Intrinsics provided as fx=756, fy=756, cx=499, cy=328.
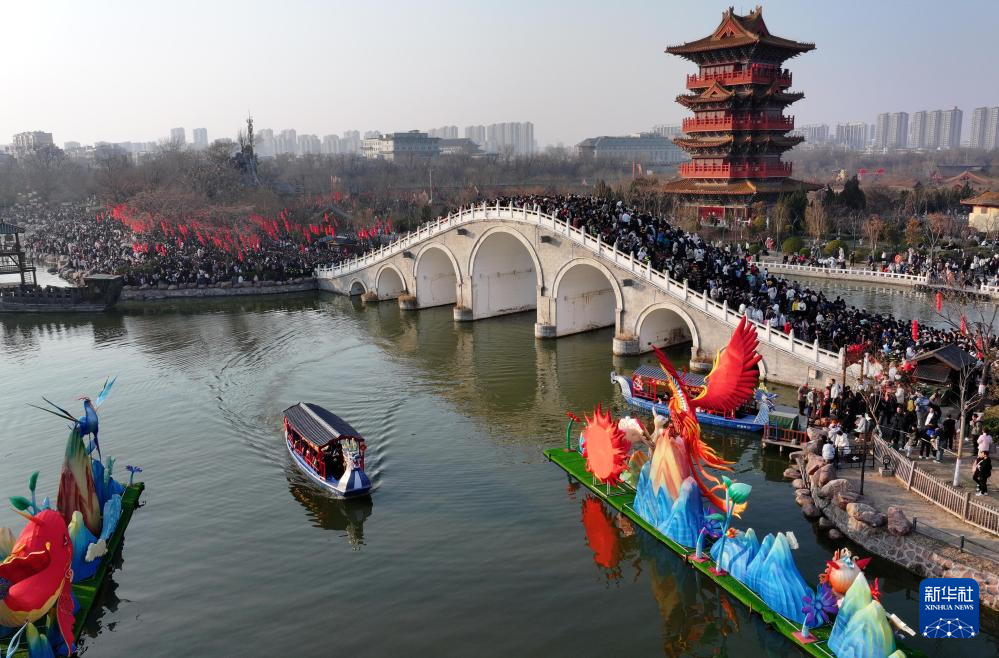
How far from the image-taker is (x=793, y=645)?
1199 cm

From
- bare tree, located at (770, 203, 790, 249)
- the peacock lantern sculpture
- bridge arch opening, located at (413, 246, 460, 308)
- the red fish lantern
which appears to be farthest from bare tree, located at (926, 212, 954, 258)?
the red fish lantern

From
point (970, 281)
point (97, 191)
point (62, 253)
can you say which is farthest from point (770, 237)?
point (97, 191)

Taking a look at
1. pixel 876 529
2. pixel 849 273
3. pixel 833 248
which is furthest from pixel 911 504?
pixel 833 248

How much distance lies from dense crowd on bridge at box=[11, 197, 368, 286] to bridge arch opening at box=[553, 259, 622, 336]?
843 inches

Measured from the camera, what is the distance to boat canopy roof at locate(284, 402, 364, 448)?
17.7m

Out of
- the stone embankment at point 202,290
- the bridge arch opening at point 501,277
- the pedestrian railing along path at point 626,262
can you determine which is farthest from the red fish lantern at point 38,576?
the stone embankment at point 202,290

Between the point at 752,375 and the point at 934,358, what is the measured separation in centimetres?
651

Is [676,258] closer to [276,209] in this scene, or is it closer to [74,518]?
[74,518]

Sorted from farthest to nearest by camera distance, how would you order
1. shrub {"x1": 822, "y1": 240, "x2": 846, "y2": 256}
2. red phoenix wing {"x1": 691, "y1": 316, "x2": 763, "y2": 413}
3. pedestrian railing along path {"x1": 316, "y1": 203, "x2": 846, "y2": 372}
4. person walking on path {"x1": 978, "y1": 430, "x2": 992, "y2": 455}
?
shrub {"x1": 822, "y1": 240, "x2": 846, "y2": 256} < pedestrian railing along path {"x1": 316, "y1": 203, "x2": 846, "y2": 372} < person walking on path {"x1": 978, "y1": 430, "x2": 992, "y2": 455} < red phoenix wing {"x1": 691, "y1": 316, "x2": 763, "y2": 413}

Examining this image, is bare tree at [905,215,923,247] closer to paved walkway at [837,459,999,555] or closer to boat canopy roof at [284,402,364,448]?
paved walkway at [837,459,999,555]

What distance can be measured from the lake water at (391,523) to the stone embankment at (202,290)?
48.7ft

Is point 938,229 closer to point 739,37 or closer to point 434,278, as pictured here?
point 739,37

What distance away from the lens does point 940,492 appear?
14.0 metres

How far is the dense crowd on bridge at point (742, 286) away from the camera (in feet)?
75.9
